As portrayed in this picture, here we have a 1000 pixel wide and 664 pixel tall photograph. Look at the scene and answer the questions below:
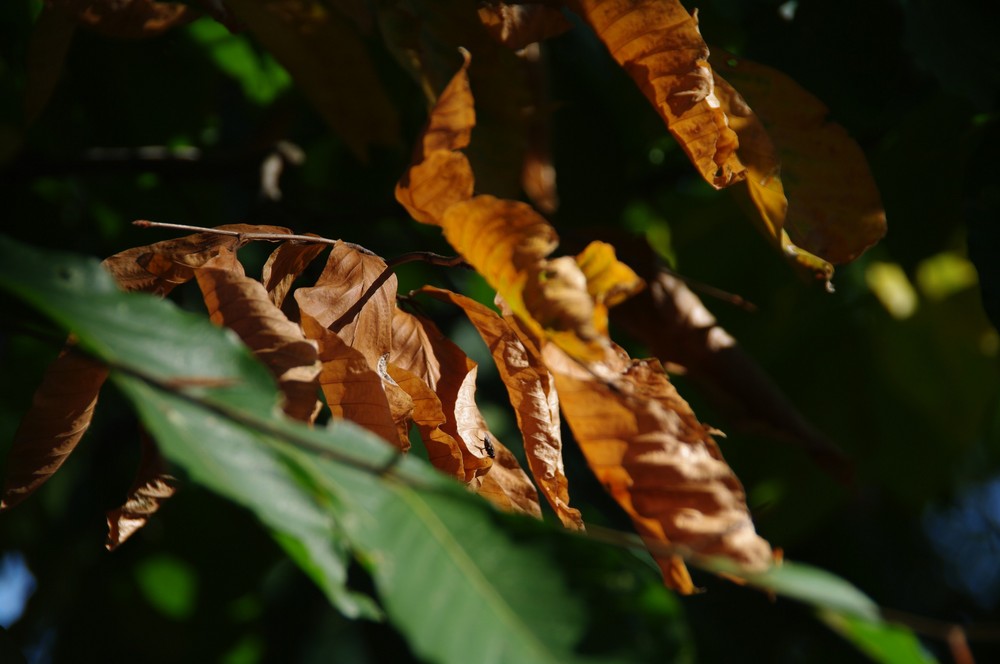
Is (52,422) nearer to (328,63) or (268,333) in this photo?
(268,333)

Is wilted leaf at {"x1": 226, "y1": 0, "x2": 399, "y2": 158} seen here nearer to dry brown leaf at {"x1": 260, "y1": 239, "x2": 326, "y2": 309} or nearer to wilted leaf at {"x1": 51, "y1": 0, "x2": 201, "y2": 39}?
wilted leaf at {"x1": 51, "y1": 0, "x2": 201, "y2": 39}

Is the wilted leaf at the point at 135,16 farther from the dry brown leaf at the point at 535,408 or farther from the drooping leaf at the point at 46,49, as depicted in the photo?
the dry brown leaf at the point at 535,408

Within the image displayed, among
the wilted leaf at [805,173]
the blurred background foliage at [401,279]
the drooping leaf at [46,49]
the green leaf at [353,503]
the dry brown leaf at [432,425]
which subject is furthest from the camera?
the blurred background foliage at [401,279]

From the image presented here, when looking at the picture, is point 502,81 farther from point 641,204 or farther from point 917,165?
point 641,204

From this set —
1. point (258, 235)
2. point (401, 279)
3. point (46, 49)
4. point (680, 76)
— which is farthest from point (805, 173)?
point (401, 279)

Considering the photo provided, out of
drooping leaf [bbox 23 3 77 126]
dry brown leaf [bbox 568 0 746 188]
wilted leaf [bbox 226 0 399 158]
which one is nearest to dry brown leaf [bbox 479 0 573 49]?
dry brown leaf [bbox 568 0 746 188]

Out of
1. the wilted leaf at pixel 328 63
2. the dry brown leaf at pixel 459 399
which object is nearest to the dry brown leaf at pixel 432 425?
the dry brown leaf at pixel 459 399
